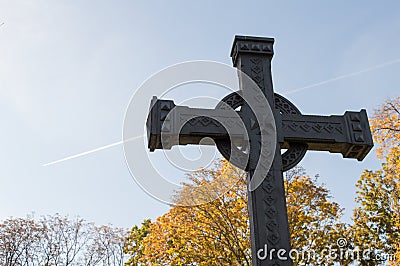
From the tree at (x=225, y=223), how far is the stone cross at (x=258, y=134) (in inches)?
396

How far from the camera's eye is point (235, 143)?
187 inches

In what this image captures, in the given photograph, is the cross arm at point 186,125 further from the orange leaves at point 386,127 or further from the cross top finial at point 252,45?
the orange leaves at point 386,127

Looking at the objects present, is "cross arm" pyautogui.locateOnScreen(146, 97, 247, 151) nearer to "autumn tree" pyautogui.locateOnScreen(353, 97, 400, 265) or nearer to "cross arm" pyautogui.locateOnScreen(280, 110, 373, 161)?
"cross arm" pyautogui.locateOnScreen(280, 110, 373, 161)

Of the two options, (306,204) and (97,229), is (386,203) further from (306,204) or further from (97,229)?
(97,229)

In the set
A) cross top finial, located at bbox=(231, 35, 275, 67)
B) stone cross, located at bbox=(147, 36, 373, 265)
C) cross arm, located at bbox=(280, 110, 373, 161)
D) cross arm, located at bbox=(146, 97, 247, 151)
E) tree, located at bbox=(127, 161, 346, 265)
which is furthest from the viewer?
tree, located at bbox=(127, 161, 346, 265)

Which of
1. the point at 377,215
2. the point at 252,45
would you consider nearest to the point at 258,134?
the point at 252,45

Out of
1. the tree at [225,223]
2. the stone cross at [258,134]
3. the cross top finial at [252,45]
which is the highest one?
the tree at [225,223]

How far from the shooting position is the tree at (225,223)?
15.7 metres

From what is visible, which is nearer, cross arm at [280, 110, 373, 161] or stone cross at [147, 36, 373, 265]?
stone cross at [147, 36, 373, 265]

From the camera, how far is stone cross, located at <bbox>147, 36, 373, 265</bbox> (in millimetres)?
4234

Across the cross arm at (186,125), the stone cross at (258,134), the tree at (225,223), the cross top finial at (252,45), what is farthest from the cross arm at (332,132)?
the tree at (225,223)

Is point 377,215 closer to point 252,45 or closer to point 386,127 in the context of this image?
point 386,127

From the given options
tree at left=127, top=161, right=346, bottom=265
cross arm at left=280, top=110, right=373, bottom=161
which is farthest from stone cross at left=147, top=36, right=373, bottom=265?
tree at left=127, top=161, right=346, bottom=265

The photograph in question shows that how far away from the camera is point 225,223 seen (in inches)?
627
